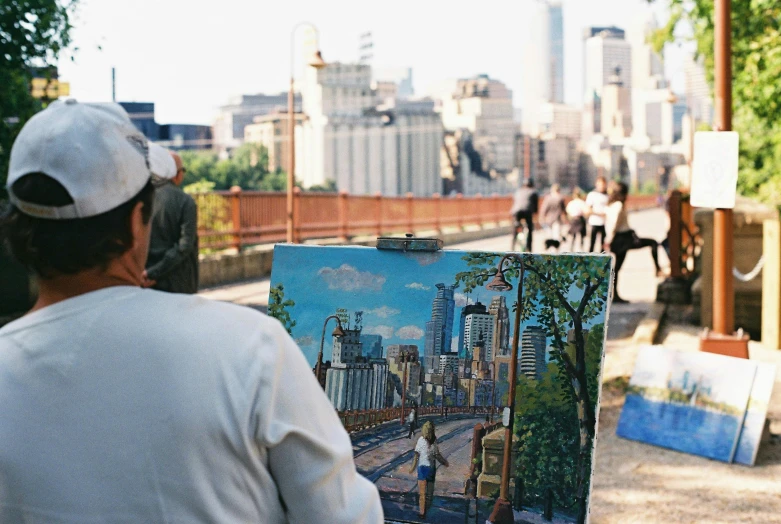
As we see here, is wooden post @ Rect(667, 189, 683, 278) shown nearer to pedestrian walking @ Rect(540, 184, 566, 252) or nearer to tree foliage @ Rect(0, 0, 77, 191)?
pedestrian walking @ Rect(540, 184, 566, 252)

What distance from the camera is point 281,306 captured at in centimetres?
365

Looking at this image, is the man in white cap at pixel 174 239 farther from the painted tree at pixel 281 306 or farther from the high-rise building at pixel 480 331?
the high-rise building at pixel 480 331

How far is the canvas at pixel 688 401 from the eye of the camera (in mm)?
7785

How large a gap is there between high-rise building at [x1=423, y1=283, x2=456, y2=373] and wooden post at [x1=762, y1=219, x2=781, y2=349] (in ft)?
27.9

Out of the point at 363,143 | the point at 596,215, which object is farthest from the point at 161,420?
the point at 363,143

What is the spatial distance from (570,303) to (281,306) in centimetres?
92

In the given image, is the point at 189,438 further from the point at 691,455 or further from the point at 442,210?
the point at 442,210

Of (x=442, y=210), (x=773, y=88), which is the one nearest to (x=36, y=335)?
(x=773, y=88)

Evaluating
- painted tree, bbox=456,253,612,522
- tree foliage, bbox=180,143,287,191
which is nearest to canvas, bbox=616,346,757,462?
painted tree, bbox=456,253,612,522

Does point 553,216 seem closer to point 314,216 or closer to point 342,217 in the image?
point 314,216

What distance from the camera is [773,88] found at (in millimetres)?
12305

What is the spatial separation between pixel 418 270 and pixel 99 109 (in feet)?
5.61

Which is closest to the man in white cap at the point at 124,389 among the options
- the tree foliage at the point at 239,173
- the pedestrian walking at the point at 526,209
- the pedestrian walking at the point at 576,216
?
the pedestrian walking at the point at 526,209

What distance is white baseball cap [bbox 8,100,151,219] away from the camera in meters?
1.86
